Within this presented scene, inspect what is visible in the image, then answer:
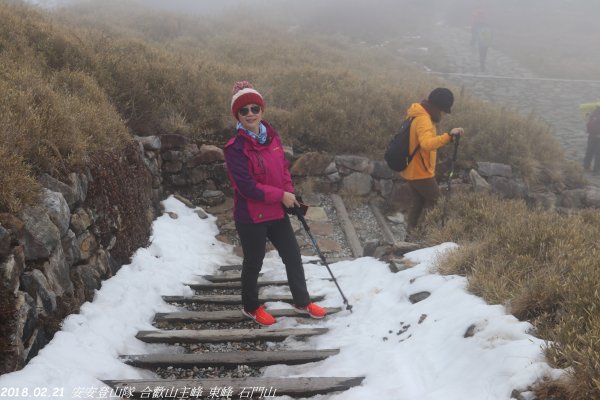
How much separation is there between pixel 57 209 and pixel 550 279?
13.8 feet

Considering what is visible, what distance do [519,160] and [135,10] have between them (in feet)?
71.9

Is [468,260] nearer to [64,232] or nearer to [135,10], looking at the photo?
[64,232]

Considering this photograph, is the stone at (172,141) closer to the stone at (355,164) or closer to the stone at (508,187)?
the stone at (355,164)

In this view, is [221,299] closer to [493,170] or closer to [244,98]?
[244,98]

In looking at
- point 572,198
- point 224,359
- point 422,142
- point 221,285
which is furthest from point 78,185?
point 572,198

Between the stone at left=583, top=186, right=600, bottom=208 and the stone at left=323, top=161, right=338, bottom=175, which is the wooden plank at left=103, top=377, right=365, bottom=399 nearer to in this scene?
the stone at left=323, top=161, right=338, bottom=175

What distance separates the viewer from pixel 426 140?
585 centimetres

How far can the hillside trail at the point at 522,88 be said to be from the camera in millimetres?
16984

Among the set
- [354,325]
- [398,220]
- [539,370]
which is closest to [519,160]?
[398,220]

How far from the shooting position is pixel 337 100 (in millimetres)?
11523

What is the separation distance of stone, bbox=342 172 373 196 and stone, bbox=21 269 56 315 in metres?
7.32

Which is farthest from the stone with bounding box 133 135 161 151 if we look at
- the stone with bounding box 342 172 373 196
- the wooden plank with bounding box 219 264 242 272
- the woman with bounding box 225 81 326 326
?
the woman with bounding box 225 81 326 326

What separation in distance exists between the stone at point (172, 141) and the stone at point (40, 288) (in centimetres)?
554

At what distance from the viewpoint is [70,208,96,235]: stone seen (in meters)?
4.61
